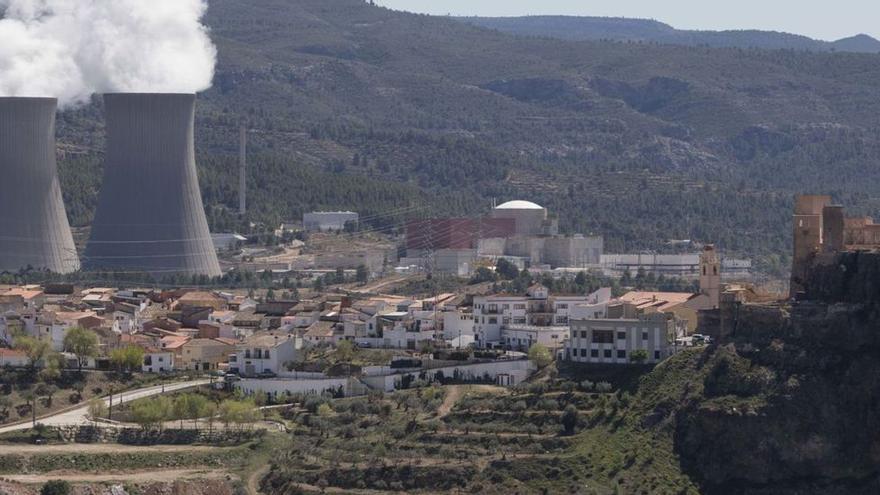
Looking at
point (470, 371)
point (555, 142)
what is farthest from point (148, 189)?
point (555, 142)

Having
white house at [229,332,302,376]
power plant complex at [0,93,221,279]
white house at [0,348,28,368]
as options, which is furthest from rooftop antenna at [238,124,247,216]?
white house at [0,348,28,368]

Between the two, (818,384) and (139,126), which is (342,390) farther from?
(139,126)

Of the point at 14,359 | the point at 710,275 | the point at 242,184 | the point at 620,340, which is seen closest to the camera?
the point at 620,340

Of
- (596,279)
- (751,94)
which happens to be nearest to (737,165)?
(751,94)

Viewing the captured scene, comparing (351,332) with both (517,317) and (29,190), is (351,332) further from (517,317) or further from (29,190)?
(29,190)

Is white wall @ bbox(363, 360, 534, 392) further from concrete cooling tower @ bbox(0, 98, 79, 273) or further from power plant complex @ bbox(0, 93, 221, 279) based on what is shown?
concrete cooling tower @ bbox(0, 98, 79, 273)

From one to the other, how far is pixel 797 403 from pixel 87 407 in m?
18.0

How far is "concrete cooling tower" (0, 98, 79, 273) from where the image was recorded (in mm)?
86188

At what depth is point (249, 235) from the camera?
110 metres

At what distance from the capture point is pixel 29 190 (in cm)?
8650

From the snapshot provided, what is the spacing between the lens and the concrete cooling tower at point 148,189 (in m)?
86.1

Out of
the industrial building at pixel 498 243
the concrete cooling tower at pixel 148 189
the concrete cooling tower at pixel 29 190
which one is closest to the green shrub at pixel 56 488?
the concrete cooling tower at pixel 148 189

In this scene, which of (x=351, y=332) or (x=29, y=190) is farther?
(x=29, y=190)

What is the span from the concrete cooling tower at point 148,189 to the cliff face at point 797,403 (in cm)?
3293
